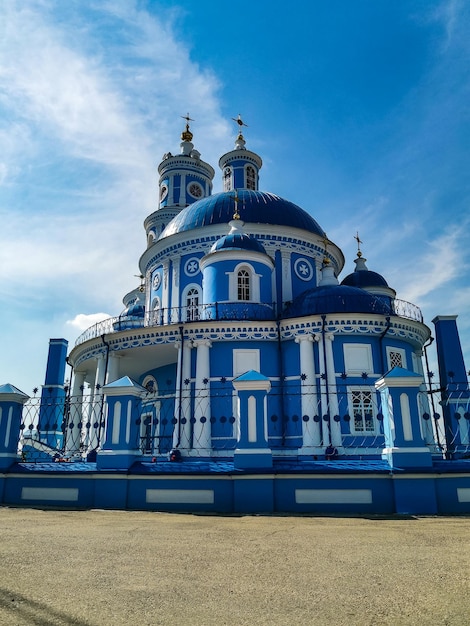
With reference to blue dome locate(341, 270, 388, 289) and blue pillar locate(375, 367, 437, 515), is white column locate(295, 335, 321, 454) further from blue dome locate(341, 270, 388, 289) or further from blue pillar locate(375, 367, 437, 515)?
blue dome locate(341, 270, 388, 289)

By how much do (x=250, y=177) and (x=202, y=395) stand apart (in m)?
14.9

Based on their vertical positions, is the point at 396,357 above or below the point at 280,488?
above

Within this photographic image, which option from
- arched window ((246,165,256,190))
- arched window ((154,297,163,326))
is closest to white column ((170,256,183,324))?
arched window ((154,297,163,326))

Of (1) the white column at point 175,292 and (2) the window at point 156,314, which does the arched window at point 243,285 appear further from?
(2) the window at point 156,314

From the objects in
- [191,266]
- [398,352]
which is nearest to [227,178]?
[191,266]

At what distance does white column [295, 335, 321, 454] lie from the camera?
14.5 metres

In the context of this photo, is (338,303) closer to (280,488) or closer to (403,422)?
(403,422)

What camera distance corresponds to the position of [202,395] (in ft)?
50.1

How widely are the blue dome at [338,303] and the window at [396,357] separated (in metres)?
1.24

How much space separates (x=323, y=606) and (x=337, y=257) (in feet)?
68.0

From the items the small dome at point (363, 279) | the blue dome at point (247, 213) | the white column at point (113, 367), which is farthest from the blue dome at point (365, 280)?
the white column at point (113, 367)

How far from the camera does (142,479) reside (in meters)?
8.78

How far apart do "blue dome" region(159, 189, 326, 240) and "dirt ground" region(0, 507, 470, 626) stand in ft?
51.7

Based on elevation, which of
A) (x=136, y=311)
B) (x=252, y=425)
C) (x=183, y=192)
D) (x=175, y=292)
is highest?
(x=183, y=192)
